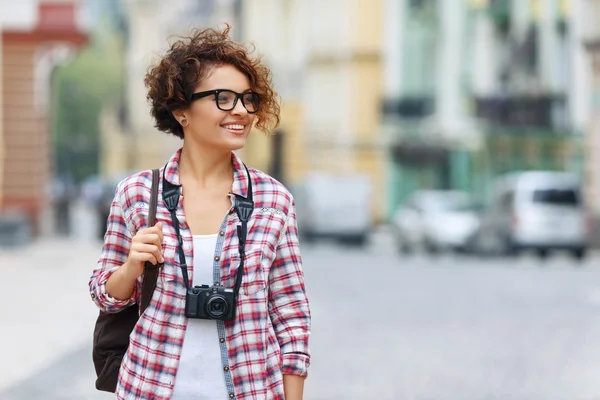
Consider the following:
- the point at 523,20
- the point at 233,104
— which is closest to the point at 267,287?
the point at 233,104

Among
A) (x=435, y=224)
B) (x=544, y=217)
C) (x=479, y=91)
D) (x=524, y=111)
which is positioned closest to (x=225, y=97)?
(x=544, y=217)

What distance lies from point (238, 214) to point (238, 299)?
0.21 m

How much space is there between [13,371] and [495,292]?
30.0 ft

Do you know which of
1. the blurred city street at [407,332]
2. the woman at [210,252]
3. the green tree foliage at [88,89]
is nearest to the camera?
the woman at [210,252]

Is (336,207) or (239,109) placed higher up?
(239,109)

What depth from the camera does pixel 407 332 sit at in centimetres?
1255

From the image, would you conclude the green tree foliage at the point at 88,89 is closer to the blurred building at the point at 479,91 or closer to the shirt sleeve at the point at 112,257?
the blurred building at the point at 479,91

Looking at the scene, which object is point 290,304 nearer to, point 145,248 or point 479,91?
point 145,248

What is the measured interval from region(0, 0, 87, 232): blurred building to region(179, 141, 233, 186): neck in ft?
79.6

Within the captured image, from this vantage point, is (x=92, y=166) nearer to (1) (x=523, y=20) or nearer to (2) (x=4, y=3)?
(1) (x=523, y=20)

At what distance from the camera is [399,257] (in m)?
27.1

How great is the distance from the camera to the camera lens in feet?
10.00

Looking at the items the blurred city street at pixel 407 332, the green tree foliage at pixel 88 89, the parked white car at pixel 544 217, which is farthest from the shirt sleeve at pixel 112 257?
the green tree foliage at pixel 88 89

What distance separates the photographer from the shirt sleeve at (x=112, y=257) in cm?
322
